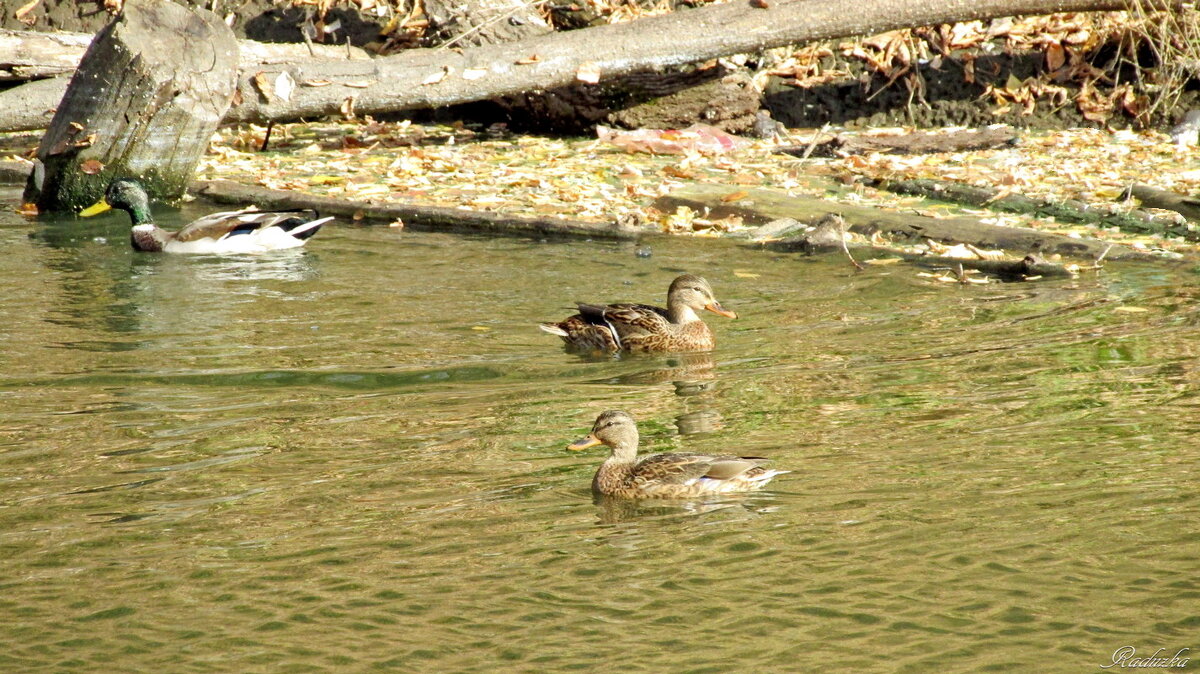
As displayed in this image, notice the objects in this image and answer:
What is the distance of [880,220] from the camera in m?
10.8

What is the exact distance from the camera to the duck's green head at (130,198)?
10.8 meters

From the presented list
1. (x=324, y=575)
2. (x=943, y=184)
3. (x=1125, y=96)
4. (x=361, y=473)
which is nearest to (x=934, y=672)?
(x=324, y=575)

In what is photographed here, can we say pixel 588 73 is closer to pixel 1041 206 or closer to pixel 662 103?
pixel 662 103

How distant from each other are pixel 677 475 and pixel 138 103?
7923 millimetres

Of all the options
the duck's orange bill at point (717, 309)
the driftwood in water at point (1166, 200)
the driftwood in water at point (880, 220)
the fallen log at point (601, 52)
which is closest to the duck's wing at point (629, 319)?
the duck's orange bill at point (717, 309)

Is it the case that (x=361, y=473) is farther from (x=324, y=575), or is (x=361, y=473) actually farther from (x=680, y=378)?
(x=680, y=378)

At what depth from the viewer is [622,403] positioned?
6688 millimetres

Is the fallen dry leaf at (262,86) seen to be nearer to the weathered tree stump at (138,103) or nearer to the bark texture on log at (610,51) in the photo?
the bark texture on log at (610,51)

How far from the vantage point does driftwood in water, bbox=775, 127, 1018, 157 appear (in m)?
13.6

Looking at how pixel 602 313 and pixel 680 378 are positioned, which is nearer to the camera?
pixel 680 378

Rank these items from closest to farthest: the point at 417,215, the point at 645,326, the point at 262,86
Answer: the point at 645,326, the point at 417,215, the point at 262,86

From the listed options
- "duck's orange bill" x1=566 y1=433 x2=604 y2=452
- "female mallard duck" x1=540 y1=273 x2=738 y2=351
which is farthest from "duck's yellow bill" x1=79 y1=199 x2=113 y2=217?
"duck's orange bill" x1=566 y1=433 x2=604 y2=452

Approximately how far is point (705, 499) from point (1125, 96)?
36.8 feet

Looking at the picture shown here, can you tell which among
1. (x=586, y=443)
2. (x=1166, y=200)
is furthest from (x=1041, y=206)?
(x=586, y=443)
